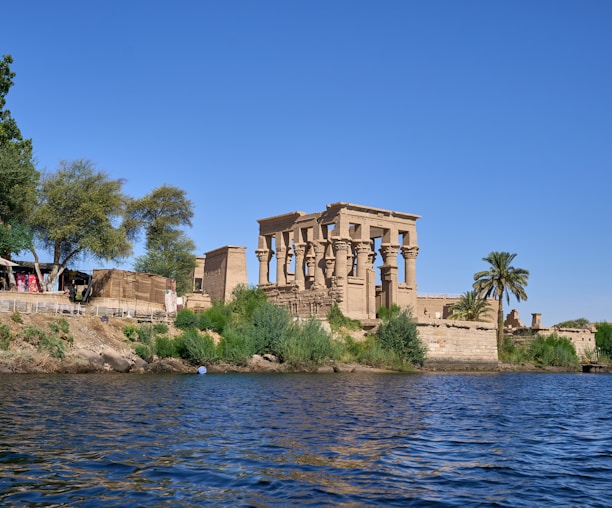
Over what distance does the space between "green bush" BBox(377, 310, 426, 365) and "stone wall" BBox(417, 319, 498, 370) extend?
1567 mm

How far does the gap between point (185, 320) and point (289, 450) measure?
26.5m

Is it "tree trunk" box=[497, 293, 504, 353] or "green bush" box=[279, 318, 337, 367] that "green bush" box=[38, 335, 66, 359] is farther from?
"tree trunk" box=[497, 293, 504, 353]

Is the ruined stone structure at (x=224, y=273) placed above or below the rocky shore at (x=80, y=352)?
above

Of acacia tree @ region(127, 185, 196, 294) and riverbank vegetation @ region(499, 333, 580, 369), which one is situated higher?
acacia tree @ region(127, 185, 196, 294)

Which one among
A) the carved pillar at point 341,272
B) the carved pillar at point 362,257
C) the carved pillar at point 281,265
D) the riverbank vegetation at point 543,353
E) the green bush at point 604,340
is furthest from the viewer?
the green bush at point 604,340

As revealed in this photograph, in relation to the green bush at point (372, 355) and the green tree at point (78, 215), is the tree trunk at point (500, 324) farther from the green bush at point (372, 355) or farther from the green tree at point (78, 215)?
the green tree at point (78, 215)

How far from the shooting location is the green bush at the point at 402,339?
4331 centimetres

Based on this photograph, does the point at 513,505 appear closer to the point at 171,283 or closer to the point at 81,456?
the point at 81,456

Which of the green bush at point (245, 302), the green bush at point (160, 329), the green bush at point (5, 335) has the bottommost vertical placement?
the green bush at point (5, 335)

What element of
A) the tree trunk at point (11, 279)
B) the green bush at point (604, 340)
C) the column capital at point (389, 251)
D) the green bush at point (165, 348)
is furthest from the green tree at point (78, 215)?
the green bush at point (604, 340)

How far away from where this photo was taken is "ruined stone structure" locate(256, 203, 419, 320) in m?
48.9

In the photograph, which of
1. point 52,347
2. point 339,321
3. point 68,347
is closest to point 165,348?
point 68,347

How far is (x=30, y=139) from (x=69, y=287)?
979 centimetres

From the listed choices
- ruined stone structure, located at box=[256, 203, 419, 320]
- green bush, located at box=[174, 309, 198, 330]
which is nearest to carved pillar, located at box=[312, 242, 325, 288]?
ruined stone structure, located at box=[256, 203, 419, 320]
